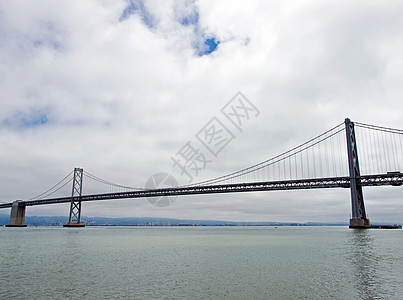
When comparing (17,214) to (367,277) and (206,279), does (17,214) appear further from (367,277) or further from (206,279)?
(367,277)

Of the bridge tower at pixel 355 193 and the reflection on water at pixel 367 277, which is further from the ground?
the bridge tower at pixel 355 193

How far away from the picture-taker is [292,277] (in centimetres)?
1151

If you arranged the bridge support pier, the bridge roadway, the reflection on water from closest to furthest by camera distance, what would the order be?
the reflection on water → the bridge roadway → the bridge support pier

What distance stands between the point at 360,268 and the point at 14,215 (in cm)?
9100

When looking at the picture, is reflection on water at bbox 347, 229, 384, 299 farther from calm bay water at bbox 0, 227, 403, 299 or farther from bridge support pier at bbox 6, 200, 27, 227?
bridge support pier at bbox 6, 200, 27, 227

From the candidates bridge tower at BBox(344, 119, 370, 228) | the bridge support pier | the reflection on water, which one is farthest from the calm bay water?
the bridge support pier

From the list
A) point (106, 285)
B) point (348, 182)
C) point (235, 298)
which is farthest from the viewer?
point (348, 182)

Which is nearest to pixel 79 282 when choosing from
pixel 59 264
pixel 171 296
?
pixel 171 296

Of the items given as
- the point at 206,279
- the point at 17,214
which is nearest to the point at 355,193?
the point at 206,279

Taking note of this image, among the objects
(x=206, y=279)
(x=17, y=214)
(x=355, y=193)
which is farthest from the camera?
(x=17, y=214)

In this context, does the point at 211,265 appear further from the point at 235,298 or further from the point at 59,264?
the point at 59,264

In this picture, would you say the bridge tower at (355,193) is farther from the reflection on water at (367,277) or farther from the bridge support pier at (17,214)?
the bridge support pier at (17,214)

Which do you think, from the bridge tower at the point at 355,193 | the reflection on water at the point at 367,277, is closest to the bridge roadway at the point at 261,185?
the bridge tower at the point at 355,193

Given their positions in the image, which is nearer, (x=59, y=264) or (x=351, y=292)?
(x=351, y=292)
